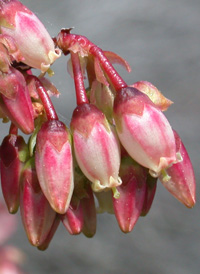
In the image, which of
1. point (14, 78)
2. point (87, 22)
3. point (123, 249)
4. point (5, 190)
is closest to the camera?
point (14, 78)

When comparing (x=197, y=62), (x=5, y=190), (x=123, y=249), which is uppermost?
(x=5, y=190)

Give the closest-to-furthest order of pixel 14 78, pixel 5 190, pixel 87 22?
pixel 14 78 → pixel 5 190 → pixel 87 22

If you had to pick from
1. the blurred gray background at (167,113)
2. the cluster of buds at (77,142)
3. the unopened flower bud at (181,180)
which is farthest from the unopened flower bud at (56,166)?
the blurred gray background at (167,113)

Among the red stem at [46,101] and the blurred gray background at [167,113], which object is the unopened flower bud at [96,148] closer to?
the red stem at [46,101]

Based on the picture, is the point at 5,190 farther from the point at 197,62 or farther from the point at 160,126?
the point at 197,62

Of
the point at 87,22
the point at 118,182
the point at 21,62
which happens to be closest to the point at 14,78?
the point at 21,62

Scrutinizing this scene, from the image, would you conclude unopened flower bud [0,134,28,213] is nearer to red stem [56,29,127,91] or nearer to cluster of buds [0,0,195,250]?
cluster of buds [0,0,195,250]

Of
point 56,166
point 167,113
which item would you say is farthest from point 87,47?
point 167,113

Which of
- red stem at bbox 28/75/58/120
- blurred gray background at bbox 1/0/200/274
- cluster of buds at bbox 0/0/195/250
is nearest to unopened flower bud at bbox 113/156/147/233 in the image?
cluster of buds at bbox 0/0/195/250
